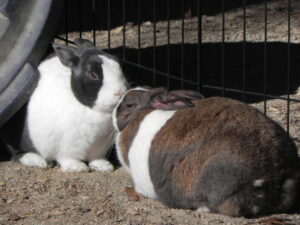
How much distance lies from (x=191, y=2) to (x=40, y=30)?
4.28 m

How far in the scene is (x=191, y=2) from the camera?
30.8ft

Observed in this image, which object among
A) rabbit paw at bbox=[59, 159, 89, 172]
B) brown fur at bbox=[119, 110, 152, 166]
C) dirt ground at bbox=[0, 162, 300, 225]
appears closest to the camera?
dirt ground at bbox=[0, 162, 300, 225]

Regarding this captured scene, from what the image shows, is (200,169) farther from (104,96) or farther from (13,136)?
(13,136)

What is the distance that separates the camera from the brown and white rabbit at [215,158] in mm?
4219

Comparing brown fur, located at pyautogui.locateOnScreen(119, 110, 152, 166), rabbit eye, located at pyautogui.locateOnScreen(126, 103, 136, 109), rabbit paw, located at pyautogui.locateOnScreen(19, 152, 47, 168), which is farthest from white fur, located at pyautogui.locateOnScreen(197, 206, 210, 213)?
rabbit paw, located at pyautogui.locateOnScreen(19, 152, 47, 168)

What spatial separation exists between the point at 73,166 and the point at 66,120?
31 cm

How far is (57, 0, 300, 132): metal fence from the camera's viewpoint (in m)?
6.59

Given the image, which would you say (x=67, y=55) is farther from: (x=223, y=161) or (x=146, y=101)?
(x=223, y=161)

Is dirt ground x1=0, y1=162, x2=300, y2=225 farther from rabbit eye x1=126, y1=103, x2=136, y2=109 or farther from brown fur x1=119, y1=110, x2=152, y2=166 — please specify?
rabbit eye x1=126, y1=103, x2=136, y2=109

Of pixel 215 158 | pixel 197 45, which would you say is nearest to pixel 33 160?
pixel 215 158

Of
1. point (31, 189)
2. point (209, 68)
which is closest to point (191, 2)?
point (209, 68)

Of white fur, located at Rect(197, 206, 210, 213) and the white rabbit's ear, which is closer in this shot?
white fur, located at Rect(197, 206, 210, 213)

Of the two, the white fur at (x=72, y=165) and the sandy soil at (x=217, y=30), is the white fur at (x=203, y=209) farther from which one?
the sandy soil at (x=217, y=30)

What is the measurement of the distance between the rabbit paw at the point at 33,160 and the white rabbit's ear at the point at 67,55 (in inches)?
24.9
